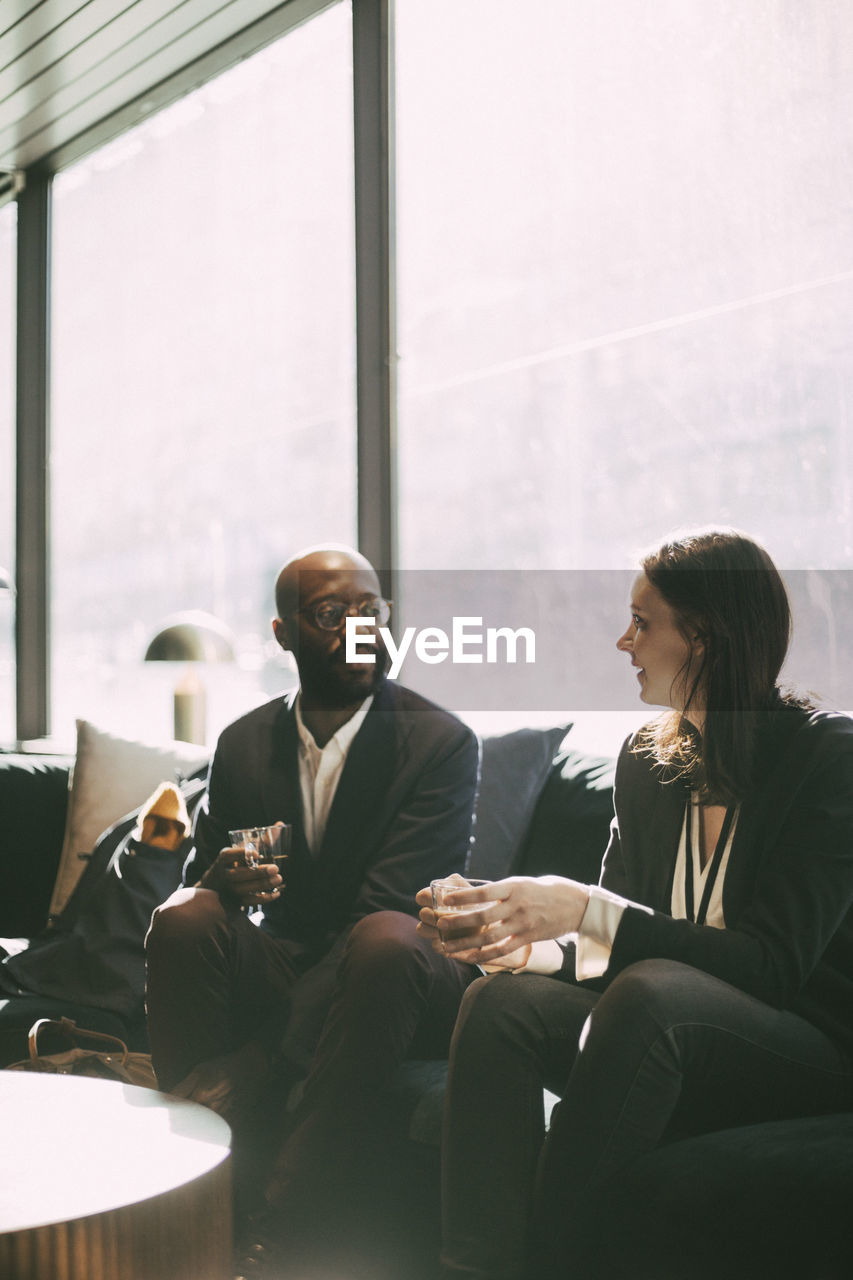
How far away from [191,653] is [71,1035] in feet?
4.72

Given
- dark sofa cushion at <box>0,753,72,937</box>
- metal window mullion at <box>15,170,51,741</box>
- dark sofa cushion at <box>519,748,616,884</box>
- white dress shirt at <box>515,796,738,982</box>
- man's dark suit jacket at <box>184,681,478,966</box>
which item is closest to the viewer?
white dress shirt at <box>515,796,738,982</box>

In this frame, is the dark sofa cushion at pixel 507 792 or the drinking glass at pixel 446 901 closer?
the drinking glass at pixel 446 901

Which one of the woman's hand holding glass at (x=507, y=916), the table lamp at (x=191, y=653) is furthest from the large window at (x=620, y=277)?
the woman's hand holding glass at (x=507, y=916)

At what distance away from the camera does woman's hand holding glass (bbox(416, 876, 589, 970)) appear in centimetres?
157

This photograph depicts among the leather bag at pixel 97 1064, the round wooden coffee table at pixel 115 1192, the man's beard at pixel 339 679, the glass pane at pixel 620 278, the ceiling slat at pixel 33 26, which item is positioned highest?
the ceiling slat at pixel 33 26

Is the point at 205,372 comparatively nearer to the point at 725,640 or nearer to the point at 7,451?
the point at 7,451

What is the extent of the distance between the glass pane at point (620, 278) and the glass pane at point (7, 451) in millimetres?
2282

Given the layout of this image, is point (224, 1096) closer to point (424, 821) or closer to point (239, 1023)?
point (239, 1023)

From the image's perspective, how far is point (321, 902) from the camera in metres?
2.27

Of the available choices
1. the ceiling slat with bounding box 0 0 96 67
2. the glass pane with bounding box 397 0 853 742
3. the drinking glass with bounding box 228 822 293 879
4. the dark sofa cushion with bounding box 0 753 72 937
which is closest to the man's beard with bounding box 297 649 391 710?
the drinking glass with bounding box 228 822 293 879

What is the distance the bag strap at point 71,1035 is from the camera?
2.13 m

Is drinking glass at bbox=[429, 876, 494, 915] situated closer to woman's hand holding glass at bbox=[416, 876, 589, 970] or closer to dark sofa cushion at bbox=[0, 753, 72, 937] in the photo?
woman's hand holding glass at bbox=[416, 876, 589, 970]

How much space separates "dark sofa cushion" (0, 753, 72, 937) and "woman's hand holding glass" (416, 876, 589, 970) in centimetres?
204

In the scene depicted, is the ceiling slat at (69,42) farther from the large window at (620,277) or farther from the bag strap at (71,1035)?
the bag strap at (71,1035)
